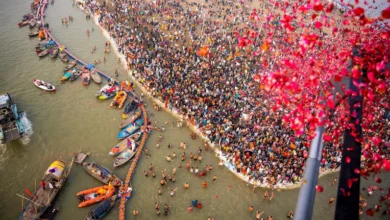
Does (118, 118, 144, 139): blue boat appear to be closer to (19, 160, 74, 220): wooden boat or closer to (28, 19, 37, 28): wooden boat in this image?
(19, 160, 74, 220): wooden boat

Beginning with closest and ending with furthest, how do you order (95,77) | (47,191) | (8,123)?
(47,191), (8,123), (95,77)

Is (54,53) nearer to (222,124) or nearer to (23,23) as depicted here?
(23,23)

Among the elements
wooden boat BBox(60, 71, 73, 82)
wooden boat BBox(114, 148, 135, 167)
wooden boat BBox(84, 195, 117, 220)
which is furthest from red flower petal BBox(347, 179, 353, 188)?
wooden boat BBox(60, 71, 73, 82)

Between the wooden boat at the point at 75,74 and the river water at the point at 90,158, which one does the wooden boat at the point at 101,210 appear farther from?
the wooden boat at the point at 75,74

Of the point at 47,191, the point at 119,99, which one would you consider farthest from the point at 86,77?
the point at 47,191

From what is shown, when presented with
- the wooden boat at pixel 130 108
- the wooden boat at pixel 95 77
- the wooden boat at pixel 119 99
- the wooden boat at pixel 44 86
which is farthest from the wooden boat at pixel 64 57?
the wooden boat at pixel 130 108

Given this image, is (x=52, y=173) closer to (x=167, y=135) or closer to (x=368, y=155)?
(x=167, y=135)
